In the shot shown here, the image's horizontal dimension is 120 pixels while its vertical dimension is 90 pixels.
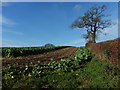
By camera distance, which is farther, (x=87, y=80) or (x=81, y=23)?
(x=81, y=23)

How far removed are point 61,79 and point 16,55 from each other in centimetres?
1319

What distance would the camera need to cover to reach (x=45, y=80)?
4.74 meters

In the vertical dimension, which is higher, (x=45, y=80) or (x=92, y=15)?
(x=92, y=15)

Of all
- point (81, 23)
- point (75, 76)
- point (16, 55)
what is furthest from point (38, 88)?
point (81, 23)

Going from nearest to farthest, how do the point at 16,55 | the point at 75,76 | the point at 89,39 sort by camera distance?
the point at 75,76
the point at 16,55
the point at 89,39

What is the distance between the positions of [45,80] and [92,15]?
2667cm

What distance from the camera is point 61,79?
488 cm

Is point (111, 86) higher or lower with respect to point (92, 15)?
lower

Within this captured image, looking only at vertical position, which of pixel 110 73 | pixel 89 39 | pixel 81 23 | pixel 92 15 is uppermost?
pixel 92 15

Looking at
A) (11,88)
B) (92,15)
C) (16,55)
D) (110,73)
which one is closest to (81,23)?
(92,15)

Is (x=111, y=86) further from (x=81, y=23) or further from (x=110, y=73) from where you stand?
(x=81, y=23)

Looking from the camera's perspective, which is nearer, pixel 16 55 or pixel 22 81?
pixel 22 81

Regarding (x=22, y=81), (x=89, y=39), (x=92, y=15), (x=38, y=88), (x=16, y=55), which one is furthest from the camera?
(x=89, y=39)

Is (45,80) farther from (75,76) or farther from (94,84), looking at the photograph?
(94,84)
